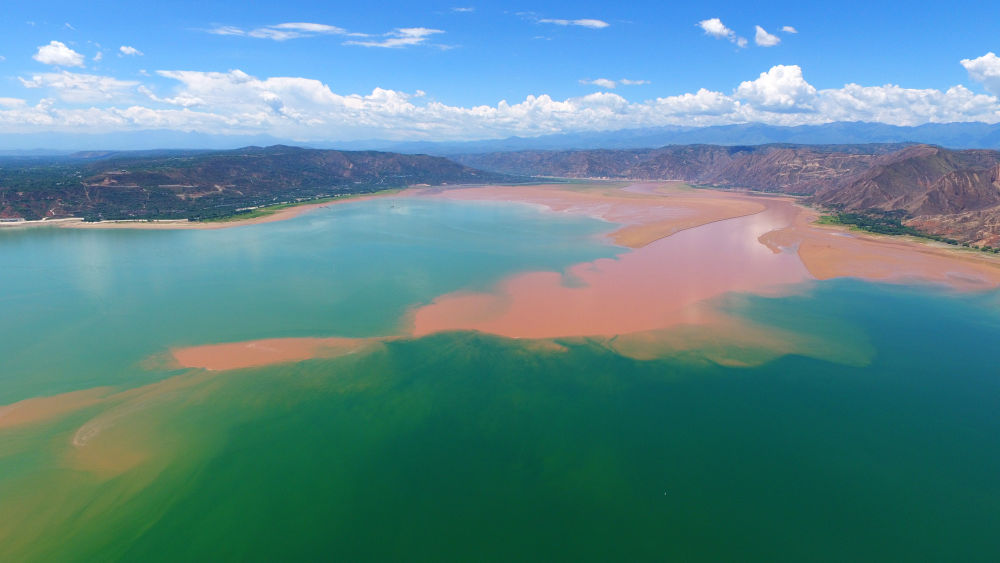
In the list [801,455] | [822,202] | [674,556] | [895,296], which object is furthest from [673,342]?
[822,202]

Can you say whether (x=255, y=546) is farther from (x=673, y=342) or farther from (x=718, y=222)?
(x=718, y=222)

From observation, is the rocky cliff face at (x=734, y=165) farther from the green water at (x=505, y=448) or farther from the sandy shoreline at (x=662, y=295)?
the green water at (x=505, y=448)

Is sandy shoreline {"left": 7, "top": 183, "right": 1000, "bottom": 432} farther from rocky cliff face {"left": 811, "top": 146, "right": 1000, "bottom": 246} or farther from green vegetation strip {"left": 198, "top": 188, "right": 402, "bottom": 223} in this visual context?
green vegetation strip {"left": 198, "top": 188, "right": 402, "bottom": 223}

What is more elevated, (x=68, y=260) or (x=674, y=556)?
(x=68, y=260)

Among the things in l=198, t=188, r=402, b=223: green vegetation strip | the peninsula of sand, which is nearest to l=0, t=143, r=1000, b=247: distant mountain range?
l=198, t=188, r=402, b=223: green vegetation strip

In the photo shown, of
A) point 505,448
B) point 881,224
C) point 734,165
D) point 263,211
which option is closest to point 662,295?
point 505,448

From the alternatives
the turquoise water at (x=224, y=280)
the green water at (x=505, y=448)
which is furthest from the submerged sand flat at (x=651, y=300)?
the turquoise water at (x=224, y=280)
